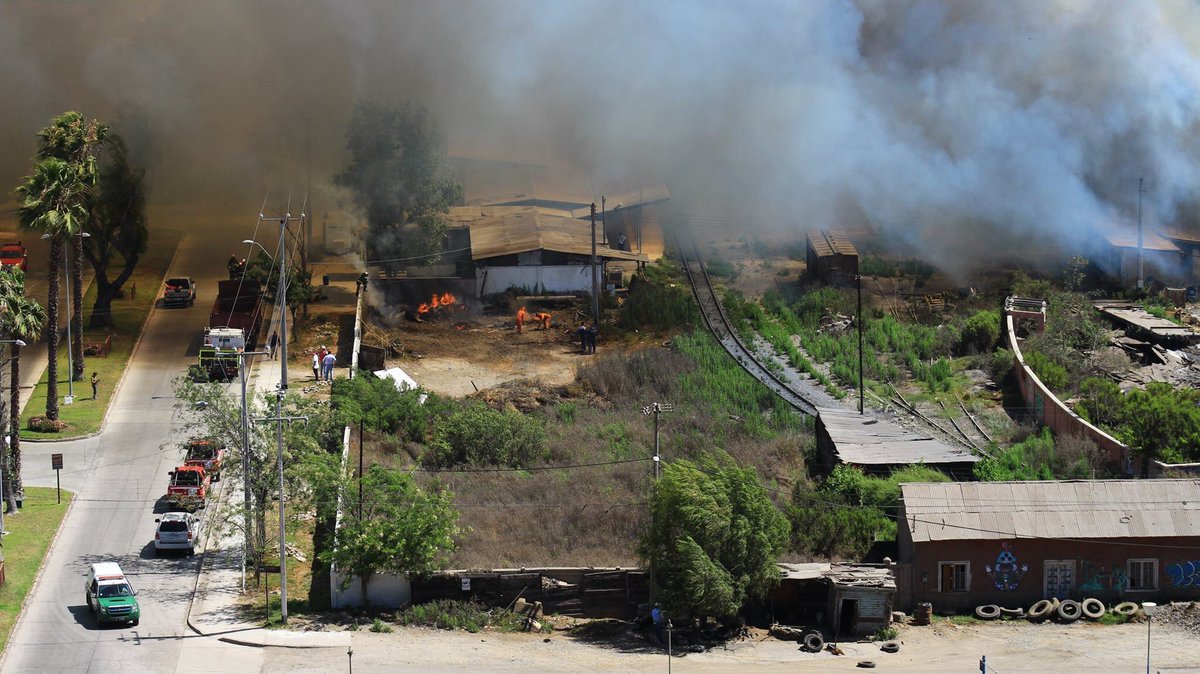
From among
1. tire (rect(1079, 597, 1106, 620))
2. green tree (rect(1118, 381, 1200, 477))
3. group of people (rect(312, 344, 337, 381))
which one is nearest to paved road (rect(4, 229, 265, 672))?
group of people (rect(312, 344, 337, 381))

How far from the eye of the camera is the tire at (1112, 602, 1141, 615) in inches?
1705

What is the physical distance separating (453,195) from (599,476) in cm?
2225

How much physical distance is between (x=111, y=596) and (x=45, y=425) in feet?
46.7

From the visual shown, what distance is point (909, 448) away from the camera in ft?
169

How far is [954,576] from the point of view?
1743 inches

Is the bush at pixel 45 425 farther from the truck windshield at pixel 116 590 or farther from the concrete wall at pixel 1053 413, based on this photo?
the concrete wall at pixel 1053 413

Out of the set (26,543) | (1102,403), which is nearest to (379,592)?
(26,543)

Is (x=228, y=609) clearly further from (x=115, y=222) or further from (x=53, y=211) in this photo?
(x=115, y=222)

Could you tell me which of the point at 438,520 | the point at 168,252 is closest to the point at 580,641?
the point at 438,520

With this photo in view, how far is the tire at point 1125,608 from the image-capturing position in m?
43.3

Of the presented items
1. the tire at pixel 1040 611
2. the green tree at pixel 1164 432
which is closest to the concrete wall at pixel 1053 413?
the green tree at pixel 1164 432

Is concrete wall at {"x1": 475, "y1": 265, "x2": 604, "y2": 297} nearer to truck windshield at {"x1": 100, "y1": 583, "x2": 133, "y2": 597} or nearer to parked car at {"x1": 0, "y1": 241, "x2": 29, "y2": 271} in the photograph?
parked car at {"x1": 0, "y1": 241, "x2": 29, "y2": 271}

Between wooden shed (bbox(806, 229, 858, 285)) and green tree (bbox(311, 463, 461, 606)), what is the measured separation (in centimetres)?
2913

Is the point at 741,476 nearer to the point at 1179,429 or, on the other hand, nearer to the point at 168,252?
the point at 1179,429
